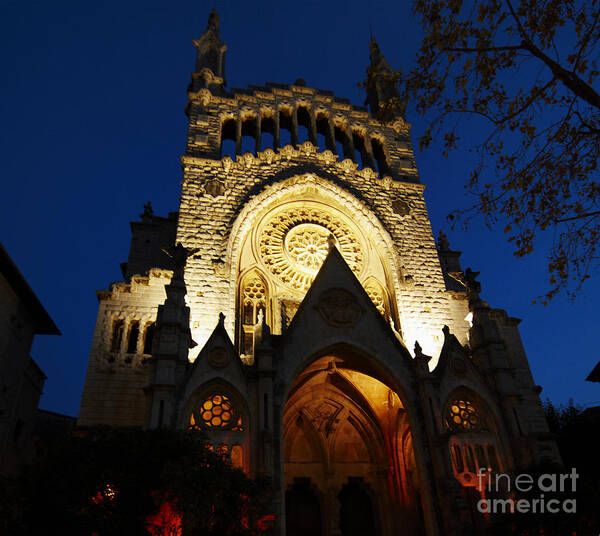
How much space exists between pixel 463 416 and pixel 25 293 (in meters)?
15.3

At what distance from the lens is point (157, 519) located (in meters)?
9.69

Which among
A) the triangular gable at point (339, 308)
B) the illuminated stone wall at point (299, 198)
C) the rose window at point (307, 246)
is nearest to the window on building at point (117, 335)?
the illuminated stone wall at point (299, 198)

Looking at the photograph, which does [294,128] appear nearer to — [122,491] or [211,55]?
[211,55]

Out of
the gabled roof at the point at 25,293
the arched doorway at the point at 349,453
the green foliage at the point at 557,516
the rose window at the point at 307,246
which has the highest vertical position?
the rose window at the point at 307,246

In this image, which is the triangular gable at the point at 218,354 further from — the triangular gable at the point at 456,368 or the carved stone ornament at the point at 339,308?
the triangular gable at the point at 456,368

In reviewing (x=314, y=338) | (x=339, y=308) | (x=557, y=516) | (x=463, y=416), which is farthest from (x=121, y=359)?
(x=557, y=516)

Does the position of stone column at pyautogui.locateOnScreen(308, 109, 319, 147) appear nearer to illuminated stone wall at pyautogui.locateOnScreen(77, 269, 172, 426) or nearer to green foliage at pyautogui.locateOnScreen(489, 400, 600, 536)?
illuminated stone wall at pyautogui.locateOnScreen(77, 269, 172, 426)

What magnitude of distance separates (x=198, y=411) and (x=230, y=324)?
349 centimetres

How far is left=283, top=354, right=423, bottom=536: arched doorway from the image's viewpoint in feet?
56.7

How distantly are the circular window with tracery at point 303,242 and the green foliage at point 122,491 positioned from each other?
10378 millimetres

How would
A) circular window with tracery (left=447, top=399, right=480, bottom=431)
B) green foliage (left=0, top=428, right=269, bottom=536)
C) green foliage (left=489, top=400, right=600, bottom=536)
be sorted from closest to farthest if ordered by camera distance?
1. green foliage (left=0, top=428, right=269, bottom=536)
2. green foliage (left=489, top=400, right=600, bottom=536)
3. circular window with tracery (left=447, top=399, right=480, bottom=431)

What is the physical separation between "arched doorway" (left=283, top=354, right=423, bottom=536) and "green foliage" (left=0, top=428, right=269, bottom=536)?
7.20 m

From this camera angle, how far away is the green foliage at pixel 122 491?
357 inches

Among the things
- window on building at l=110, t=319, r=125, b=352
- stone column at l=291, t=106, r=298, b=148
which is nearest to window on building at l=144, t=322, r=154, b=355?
window on building at l=110, t=319, r=125, b=352
